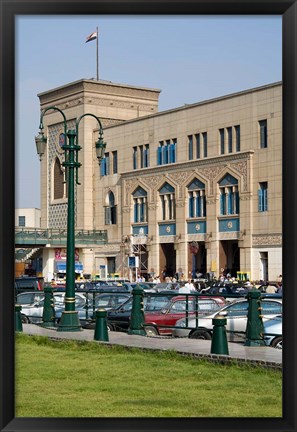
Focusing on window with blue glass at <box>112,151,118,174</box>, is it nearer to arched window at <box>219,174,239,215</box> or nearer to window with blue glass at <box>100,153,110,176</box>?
window with blue glass at <box>100,153,110,176</box>

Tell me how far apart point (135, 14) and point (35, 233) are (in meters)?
81.1

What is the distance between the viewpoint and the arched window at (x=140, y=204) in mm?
80812

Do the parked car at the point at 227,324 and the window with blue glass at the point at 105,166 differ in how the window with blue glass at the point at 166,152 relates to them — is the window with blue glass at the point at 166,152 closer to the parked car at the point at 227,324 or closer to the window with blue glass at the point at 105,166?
the window with blue glass at the point at 105,166

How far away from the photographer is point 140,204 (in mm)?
81500

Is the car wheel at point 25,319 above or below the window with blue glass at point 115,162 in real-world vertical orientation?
below

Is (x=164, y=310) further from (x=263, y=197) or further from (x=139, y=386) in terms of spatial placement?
(x=263, y=197)

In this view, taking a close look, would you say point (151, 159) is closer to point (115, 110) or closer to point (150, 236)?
point (150, 236)

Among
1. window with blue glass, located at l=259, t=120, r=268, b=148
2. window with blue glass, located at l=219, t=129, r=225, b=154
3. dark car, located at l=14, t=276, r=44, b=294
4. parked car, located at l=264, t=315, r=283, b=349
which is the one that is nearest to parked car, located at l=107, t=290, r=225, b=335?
parked car, located at l=264, t=315, r=283, b=349

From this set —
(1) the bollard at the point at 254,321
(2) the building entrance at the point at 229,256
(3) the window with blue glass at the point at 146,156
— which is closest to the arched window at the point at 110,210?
(3) the window with blue glass at the point at 146,156

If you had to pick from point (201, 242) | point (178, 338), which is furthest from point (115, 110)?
point (178, 338)

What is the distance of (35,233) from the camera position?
276 ft

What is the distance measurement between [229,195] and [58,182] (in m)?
31.1

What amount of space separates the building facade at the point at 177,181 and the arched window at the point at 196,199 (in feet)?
0.34

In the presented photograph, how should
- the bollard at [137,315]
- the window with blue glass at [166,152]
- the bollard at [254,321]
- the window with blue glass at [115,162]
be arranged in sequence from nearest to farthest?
the bollard at [254,321], the bollard at [137,315], the window with blue glass at [166,152], the window with blue glass at [115,162]
